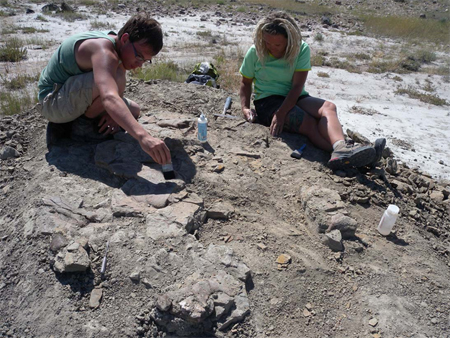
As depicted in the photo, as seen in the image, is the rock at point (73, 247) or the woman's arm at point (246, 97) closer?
the rock at point (73, 247)

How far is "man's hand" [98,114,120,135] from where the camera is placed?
9.70 feet

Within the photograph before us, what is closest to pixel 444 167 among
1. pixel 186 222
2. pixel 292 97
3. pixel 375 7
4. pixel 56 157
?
pixel 292 97

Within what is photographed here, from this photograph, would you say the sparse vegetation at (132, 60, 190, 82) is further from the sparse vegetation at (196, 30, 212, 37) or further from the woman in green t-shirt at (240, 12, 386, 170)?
the sparse vegetation at (196, 30, 212, 37)

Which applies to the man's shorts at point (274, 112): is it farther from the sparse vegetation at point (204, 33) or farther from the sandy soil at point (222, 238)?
the sparse vegetation at point (204, 33)

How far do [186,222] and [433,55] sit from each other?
34.7 feet

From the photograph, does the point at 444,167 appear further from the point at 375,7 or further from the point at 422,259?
the point at 375,7

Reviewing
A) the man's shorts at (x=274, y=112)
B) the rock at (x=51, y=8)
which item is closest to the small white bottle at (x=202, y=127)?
the man's shorts at (x=274, y=112)

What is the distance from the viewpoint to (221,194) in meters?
2.70

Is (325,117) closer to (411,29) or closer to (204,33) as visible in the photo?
(204,33)

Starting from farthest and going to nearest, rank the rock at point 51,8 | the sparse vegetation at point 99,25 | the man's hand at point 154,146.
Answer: the rock at point 51,8
the sparse vegetation at point 99,25
the man's hand at point 154,146

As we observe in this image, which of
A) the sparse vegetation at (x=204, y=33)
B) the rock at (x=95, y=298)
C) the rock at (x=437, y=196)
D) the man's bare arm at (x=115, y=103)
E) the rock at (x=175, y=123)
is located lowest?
the rock at (x=437, y=196)

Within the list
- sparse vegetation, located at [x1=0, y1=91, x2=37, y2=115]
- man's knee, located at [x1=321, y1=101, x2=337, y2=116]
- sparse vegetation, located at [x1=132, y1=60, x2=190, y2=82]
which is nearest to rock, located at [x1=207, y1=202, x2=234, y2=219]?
man's knee, located at [x1=321, y1=101, x2=337, y2=116]

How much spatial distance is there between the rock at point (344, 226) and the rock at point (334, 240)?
0.05 m

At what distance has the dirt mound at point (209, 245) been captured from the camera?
6.20 ft
